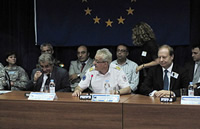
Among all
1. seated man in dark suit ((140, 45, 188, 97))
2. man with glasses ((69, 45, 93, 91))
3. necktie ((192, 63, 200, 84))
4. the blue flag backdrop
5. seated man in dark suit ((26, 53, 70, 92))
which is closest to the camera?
seated man in dark suit ((140, 45, 188, 97))

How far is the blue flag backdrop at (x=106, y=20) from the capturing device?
4.98 metres

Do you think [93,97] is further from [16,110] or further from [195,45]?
[195,45]

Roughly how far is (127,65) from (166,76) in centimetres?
152

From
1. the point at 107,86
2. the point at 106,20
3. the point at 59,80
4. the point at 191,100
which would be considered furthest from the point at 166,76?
the point at 106,20

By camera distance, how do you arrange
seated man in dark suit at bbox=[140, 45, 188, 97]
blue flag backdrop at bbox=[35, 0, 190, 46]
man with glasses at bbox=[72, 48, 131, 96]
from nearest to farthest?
seated man in dark suit at bbox=[140, 45, 188, 97]
man with glasses at bbox=[72, 48, 131, 96]
blue flag backdrop at bbox=[35, 0, 190, 46]

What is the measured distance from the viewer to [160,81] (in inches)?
144

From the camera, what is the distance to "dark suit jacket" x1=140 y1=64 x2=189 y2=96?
11.8 feet

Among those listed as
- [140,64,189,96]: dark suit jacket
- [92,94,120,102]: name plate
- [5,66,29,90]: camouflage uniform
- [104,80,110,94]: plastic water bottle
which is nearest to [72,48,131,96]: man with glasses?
[104,80,110,94]: plastic water bottle

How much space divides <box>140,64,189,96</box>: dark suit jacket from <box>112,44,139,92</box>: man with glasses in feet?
4.03

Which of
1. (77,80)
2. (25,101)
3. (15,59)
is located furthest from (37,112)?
(15,59)

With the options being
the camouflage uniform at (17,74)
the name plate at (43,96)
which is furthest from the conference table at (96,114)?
the camouflage uniform at (17,74)

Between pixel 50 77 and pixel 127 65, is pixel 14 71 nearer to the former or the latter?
pixel 50 77

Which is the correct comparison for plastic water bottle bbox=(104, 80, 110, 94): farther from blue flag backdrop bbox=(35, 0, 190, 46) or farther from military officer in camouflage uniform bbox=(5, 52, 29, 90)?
military officer in camouflage uniform bbox=(5, 52, 29, 90)

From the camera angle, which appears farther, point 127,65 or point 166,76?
point 127,65
